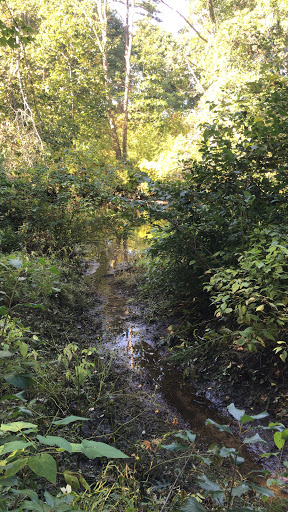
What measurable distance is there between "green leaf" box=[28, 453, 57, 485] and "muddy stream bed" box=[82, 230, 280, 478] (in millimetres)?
1890

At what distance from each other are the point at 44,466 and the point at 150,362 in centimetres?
334

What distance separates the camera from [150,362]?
4.20m

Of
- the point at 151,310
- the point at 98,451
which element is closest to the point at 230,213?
the point at 151,310

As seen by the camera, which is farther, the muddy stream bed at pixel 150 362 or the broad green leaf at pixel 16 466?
the muddy stream bed at pixel 150 362

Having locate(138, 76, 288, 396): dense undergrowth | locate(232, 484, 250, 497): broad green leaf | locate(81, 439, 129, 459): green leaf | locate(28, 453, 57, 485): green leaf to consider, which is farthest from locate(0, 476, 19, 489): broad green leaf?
locate(138, 76, 288, 396): dense undergrowth

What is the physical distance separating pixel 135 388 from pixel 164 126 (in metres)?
24.3

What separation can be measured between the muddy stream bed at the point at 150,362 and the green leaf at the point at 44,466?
6.20 feet

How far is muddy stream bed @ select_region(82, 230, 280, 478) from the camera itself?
306 cm

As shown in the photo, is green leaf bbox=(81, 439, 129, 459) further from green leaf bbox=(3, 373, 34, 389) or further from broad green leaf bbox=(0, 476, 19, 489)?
green leaf bbox=(3, 373, 34, 389)

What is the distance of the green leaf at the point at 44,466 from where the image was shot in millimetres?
933

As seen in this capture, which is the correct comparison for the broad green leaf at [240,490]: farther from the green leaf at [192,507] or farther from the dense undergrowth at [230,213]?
the dense undergrowth at [230,213]

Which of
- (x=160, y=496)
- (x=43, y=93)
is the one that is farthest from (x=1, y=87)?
(x=160, y=496)

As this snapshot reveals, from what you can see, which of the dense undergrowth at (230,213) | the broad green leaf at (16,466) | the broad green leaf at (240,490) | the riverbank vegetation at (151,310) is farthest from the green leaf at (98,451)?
the dense undergrowth at (230,213)

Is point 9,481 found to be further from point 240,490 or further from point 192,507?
point 240,490
